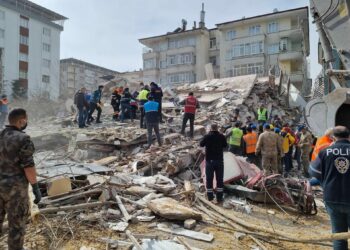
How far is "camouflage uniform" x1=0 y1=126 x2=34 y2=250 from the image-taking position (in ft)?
11.6

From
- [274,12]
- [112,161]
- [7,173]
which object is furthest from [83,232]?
[274,12]

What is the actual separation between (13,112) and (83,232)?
192cm

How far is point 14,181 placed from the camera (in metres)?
3.55

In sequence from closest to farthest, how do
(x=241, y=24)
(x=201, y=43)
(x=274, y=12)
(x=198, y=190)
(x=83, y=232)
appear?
(x=83, y=232), (x=198, y=190), (x=274, y=12), (x=241, y=24), (x=201, y=43)

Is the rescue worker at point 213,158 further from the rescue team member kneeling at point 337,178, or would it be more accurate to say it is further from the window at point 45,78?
the window at point 45,78

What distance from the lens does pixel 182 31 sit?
43.4 meters

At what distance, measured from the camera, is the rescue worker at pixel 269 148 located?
8.62 metres

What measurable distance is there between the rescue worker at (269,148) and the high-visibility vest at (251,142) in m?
0.76

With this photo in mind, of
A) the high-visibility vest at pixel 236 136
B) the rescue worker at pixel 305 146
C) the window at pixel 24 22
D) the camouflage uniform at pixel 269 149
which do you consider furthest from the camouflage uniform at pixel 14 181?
the window at pixel 24 22

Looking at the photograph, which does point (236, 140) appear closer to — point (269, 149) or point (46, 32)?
point (269, 149)

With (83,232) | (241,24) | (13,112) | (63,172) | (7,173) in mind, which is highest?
(241,24)

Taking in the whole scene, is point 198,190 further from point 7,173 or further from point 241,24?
point 241,24

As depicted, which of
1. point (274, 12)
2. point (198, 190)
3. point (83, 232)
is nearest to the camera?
point (83, 232)

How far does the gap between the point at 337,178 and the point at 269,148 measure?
524cm
